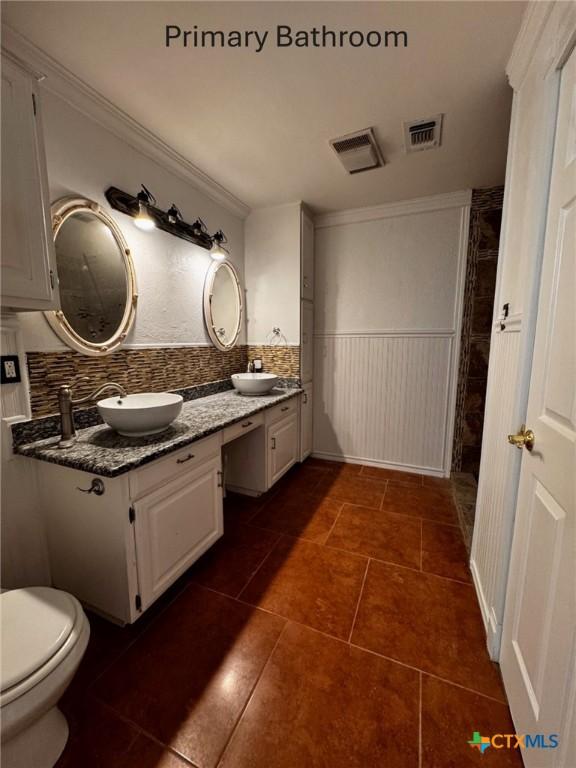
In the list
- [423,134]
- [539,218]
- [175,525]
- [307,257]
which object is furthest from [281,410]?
[423,134]

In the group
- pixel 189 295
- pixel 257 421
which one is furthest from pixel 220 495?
pixel 189 295

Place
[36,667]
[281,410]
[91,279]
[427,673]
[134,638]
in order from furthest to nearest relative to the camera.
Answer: [281,410] → [91,279] → [134,638] → [427,673] → [36,667]

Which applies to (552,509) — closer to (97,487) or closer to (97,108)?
(97,487)

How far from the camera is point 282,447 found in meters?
2.56

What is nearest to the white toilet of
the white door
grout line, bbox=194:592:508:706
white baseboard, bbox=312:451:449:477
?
grout line, bbox=194:592:508:706

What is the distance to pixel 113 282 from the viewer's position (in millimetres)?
1698

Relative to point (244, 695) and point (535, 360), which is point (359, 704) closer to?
point (244, 695)

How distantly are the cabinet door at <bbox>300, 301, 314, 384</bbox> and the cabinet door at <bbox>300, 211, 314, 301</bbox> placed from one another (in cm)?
11

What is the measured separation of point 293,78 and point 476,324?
2.15 m

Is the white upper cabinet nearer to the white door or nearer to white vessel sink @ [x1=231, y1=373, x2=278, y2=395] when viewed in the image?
white vessel sink @ [x1=231, y1=373, x2=278, y2=395]

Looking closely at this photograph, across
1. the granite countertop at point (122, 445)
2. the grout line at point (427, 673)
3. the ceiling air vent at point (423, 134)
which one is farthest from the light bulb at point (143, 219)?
the grout line at point (427, 673)

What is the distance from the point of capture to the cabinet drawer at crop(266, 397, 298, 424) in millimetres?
2320

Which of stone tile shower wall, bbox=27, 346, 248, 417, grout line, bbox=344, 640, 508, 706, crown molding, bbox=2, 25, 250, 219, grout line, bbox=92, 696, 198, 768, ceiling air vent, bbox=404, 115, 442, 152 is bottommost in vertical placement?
grout line, bbox=92, 696, 198, 768

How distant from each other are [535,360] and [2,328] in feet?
6.41
